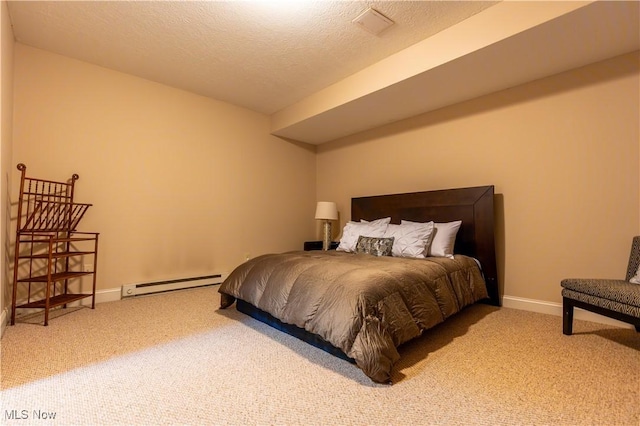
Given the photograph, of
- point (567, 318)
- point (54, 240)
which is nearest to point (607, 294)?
point (567, 318)

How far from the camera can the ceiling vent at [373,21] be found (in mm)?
2330

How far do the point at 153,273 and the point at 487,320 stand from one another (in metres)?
3.50

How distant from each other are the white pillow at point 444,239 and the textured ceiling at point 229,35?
1796mm

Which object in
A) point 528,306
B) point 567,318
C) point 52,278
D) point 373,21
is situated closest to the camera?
point 567,318

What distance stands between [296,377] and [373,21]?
2.64m

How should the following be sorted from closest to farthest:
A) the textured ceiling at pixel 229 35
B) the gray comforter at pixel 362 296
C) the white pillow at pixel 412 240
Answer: the gray comforter at pixel 362 296, the textured ceiling at pixel 229 35, the white pillow at pixel 412 240

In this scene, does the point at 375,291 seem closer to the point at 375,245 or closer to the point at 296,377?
the point at 296,377

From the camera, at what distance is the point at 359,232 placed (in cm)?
341

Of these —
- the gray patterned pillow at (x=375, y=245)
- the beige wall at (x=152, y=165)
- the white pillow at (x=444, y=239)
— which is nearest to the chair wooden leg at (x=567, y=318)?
A: the white pillow at (x=444, y=239)

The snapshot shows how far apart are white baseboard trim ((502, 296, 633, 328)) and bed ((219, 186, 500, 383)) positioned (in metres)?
0.17

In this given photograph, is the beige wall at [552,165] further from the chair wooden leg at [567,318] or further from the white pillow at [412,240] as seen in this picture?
the white pillow at [412,240]

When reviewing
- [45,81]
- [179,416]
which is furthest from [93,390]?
[45,81]

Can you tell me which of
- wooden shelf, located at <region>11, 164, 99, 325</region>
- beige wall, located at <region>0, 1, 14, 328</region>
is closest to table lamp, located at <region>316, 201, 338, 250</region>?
wooden shelf, located at <region>11, 164, 99, 325</region>

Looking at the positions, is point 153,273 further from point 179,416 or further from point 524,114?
point 524,114
